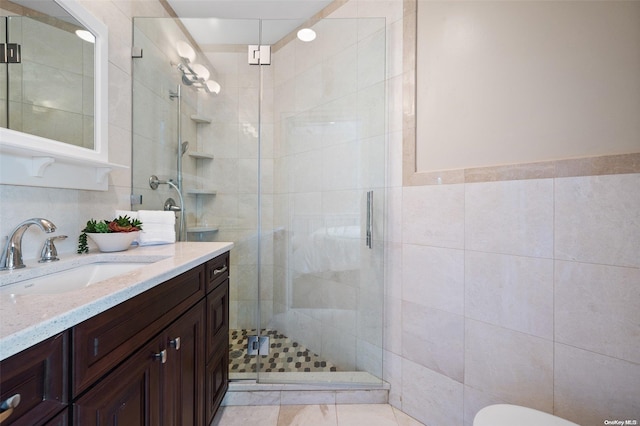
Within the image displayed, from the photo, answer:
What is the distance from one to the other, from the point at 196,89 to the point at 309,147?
1.00 meters

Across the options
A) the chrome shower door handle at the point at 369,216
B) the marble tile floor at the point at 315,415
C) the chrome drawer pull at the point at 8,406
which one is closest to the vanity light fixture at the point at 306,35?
the chrome shower door handle at the point at 369,216

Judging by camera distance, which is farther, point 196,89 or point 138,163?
point 196,89

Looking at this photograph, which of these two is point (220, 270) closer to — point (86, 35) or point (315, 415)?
point (315, 415)

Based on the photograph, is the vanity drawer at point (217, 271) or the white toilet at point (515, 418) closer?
the white toilet at point (515, 418)

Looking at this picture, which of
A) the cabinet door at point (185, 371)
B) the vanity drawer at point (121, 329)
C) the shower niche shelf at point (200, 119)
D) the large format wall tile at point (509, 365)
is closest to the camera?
the vanity drawer at point (121, 329)

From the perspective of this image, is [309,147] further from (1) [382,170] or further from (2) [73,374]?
(2) [73,374]

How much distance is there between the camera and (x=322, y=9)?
207 cm

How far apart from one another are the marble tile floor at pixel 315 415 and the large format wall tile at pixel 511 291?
772 mm

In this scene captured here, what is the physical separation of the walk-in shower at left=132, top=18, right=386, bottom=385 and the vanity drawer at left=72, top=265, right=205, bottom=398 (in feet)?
3.31

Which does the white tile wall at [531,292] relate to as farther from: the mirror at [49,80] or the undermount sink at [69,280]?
the mirror at [49,80]

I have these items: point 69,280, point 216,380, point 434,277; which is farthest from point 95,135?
point 434,277

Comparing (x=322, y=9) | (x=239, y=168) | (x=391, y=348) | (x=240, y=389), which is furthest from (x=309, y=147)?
(x=240, y=389)

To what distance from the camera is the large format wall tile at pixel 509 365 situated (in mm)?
1117

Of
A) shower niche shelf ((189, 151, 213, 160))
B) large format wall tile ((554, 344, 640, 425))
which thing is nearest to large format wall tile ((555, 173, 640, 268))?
large format wall tile ((554, 344, 640, 425))
